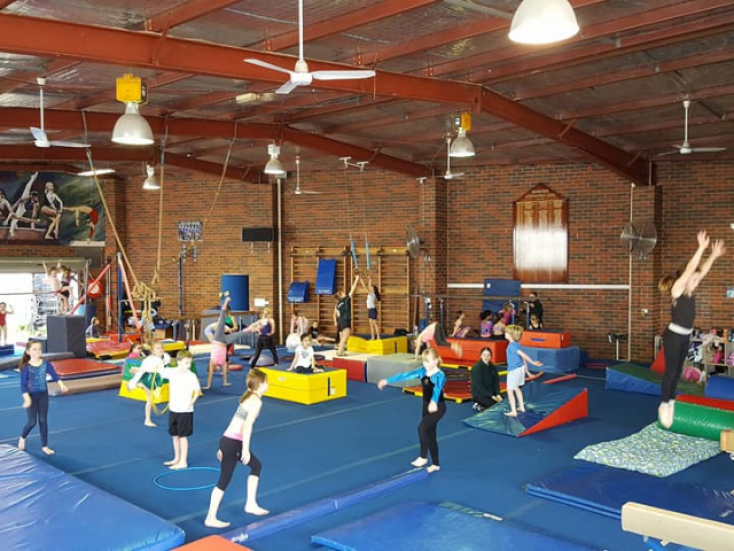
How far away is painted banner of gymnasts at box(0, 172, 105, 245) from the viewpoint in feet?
62.7

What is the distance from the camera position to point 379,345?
15.7 metres

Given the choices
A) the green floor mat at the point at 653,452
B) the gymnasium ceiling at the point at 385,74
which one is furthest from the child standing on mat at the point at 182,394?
the green floor mat at the point at 653,452

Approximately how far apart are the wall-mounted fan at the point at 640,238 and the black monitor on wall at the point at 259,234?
9764mm

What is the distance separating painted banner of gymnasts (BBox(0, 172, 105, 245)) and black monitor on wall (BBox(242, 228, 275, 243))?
4862mm

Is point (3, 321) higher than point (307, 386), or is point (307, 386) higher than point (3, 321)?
point (3, 321)

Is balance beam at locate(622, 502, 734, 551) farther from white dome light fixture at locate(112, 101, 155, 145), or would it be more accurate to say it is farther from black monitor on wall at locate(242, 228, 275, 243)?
black monitor on wall at locate(242, 228, 275, 243)

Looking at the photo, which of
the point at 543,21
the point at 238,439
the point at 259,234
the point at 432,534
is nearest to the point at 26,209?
the point at 259,234

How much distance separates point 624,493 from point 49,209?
1801cm

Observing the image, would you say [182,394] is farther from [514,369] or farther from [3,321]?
[3,321]

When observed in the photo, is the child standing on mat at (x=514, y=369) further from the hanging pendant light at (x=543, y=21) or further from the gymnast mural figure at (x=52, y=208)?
the gymnast mural figure at (x=52, y=208)

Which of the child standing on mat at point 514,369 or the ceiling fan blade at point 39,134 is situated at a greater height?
the ceiling fan blade at point 39,134

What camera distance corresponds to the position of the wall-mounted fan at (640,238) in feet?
46.0

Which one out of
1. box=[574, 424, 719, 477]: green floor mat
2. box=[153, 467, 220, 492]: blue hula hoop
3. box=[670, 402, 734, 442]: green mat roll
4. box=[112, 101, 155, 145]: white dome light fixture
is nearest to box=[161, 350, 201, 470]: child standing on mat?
box=[153, 467, 220, 492]: blue hula hoop

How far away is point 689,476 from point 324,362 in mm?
8071
